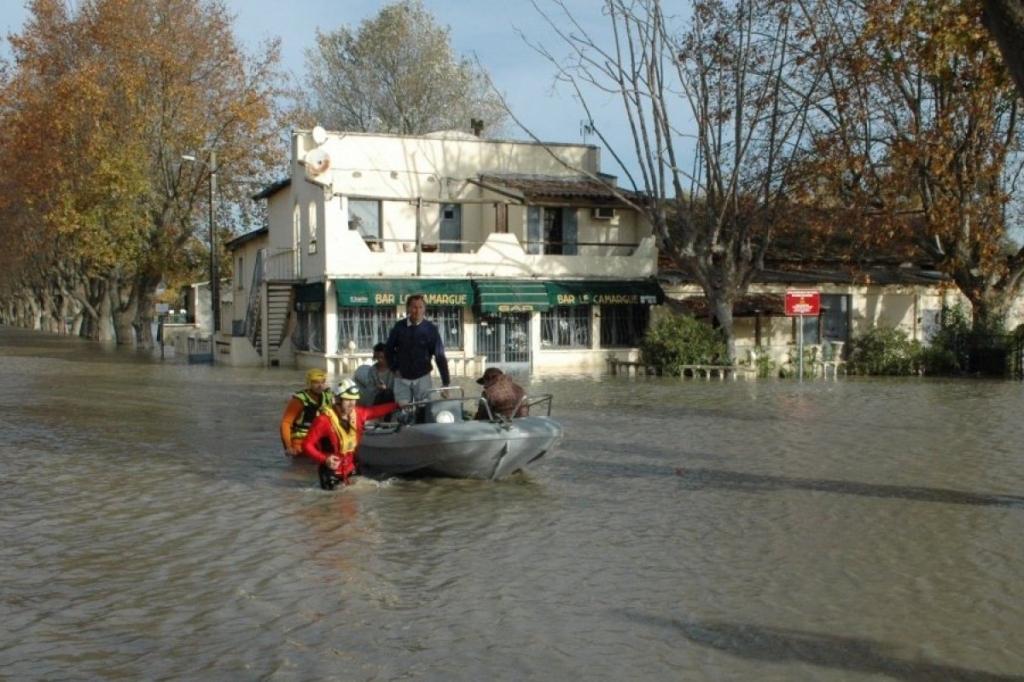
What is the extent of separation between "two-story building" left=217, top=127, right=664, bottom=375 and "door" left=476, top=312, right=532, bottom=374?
0.14ft

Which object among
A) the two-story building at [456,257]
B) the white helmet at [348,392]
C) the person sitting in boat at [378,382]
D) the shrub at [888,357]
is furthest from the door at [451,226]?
the white helmet at [348,392]

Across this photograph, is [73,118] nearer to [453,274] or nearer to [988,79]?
→ [453,274]

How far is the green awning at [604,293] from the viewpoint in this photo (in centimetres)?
3350

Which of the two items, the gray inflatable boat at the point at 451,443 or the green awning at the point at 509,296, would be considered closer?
the gray inflatable boat at the point at 451,443

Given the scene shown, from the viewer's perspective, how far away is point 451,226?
3588 centimetres

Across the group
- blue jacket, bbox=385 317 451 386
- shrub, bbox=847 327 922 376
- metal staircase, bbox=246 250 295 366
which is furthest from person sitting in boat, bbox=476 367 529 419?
metal staircase, bbox=246 250 295 366

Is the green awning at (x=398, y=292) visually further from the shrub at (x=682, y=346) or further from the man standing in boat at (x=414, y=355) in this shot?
the man standing in boat at (x=414, y=355)

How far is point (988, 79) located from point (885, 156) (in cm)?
1819

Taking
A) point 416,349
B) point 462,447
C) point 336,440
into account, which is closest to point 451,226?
point 416,349

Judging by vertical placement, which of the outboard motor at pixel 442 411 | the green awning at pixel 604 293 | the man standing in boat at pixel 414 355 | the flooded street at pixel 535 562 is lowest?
the flooded street at pixel 535 562

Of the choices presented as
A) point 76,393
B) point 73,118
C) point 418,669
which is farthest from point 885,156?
point 73,118

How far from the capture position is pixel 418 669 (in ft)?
20.8

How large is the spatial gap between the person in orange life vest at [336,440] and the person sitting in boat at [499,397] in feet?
4.63

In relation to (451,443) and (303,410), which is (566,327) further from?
(451,443)
